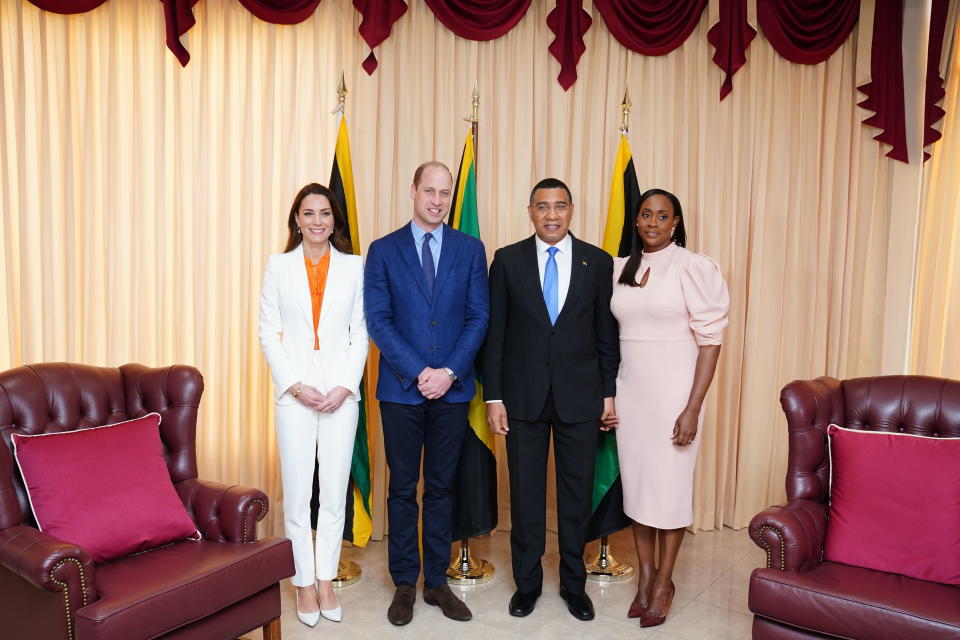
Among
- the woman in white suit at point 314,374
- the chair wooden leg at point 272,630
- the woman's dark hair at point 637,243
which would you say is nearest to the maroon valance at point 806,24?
the woman's dark hair at point 637,243

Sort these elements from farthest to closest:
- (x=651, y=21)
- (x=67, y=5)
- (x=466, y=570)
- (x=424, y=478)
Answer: (x=651, y=21), (x=466, y=570), (x=67, y=5), (x=424, y=478)

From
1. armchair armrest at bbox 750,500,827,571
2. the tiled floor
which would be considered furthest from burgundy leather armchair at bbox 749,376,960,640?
the tiled floor

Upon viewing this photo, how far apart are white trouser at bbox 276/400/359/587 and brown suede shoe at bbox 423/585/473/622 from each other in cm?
43

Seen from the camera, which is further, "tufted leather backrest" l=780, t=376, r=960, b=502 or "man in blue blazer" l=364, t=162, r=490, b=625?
"man in blue blazer" l=364, t=162, r=490, b=625

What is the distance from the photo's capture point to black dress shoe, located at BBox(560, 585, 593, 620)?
317 cm

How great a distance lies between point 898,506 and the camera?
2600 mm

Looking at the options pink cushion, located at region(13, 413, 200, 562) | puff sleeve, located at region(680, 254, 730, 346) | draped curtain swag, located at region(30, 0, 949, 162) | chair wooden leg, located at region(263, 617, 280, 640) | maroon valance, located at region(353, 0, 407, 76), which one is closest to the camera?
pink cushion, located at region(13, 413, 200, 562)

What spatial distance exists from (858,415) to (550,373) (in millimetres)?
1221

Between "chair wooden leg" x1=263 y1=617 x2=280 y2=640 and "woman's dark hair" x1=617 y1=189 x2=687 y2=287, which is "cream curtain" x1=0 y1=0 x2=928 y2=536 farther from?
"chair wooden leg" x1=263 y1=617 x2=280 y2=640

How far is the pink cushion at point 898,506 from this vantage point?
2.51 meters

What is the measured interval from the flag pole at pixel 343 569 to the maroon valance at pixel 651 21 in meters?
1.52

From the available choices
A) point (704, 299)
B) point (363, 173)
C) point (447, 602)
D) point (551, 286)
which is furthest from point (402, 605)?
point (363, 173)

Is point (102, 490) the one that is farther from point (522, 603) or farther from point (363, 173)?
point (363, 173)

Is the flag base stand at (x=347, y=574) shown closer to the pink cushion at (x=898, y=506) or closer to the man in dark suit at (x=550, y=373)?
the man in dark suit at (x=550, y=373)
